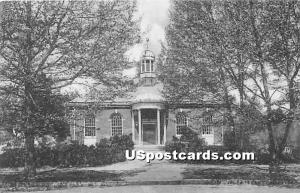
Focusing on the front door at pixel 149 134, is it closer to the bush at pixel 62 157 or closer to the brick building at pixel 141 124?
the brick building at pixel 141 124

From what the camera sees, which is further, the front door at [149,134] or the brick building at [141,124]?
the front door at [149,134]

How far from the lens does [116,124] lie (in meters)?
32.1

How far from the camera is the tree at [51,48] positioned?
44.2 feet

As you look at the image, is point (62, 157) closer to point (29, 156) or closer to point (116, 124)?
point (29, 156)

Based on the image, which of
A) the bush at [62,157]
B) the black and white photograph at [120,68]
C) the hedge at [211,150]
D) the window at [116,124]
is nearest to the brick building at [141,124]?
the window at [116,124]

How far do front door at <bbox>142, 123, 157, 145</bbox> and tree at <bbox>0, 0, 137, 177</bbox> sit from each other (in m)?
16.3

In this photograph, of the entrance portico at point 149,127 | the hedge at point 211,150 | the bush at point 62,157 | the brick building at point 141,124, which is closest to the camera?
the bush at point 62,157

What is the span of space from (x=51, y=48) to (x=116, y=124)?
18111 millimetres

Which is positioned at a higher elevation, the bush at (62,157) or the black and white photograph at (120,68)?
the black and white photograph at (120,68)

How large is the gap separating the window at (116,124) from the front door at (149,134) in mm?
1915

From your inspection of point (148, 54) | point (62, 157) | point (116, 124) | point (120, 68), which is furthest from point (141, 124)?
point (120, 68)

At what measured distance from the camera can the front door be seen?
31.5 m

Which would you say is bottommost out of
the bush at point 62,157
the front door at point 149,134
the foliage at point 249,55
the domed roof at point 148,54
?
the bush at point 62,157

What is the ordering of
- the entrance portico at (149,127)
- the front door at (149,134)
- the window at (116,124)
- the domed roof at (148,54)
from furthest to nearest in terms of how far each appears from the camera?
1. the domed roof at (148,54)
2. the window at (116,124)
3. the front door at (149,134)
4. the entrance portico at (149,127)
